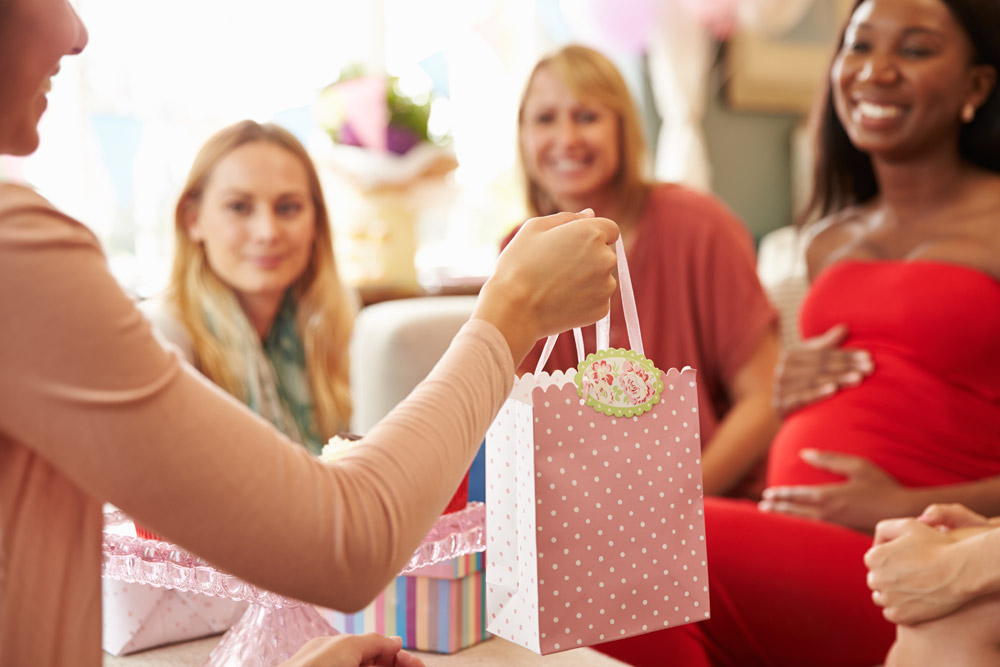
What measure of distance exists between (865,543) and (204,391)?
964 mm

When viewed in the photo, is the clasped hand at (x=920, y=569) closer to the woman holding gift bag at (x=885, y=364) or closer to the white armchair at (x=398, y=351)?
the woman holding gift bag at (x=885, y=364)

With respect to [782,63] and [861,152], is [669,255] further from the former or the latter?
[782,63]

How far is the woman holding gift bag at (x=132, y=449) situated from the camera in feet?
1.77

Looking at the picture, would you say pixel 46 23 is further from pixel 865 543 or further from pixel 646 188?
pixel 646 188

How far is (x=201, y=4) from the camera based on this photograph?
296 centimetres

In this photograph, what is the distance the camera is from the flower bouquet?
259 cm

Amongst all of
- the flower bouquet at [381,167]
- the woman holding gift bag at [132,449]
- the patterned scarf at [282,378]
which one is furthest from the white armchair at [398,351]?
the woman holding gift bag at [132,449]

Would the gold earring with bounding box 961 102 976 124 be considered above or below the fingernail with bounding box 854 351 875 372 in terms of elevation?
above

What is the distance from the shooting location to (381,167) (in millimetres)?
2584

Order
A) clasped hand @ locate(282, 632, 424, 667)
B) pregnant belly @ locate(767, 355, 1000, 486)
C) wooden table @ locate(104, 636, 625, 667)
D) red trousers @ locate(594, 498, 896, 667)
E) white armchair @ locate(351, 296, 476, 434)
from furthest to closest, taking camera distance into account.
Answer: white armchair @ locate(351, 296, 476, 434), pregnant belly @ locate(767, 355, 1000, 486), red trousers @ locate(594, 498, 896, 667), wooden table @ locate(104, 636, 625, 667), clasped hand @ locate(282, 632, 424, 667)

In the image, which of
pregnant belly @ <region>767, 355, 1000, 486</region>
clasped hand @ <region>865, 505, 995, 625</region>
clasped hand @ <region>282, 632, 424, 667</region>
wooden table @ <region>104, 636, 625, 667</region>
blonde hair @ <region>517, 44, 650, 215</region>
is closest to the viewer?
clasped hand @ <region>282, 632, 424, 667</region>

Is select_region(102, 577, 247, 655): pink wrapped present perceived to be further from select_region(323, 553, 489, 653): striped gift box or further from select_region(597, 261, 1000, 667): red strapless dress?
select_region(597, 261, 1000, 667): red strapless dress

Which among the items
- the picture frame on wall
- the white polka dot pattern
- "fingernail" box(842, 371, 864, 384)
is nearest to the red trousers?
"fingernail" box(842, 371, 864, 384)

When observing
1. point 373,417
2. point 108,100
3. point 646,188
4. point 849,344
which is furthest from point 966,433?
point 108,100
